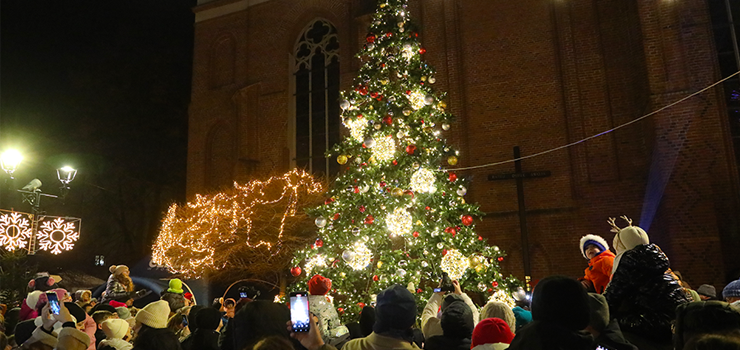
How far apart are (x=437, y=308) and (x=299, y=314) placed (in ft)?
11.0

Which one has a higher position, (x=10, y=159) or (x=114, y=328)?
(x=10, y=159)

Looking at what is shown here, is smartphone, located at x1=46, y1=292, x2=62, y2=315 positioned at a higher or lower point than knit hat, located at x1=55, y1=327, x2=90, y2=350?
higher

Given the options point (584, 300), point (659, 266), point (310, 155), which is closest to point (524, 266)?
point (310, 155)

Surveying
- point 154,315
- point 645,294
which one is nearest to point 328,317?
point 154,315

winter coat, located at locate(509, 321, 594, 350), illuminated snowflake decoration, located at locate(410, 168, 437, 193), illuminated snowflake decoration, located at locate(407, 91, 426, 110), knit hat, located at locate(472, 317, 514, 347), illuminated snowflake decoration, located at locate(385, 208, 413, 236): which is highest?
illuminated snowflake decoration, located at locate(407, 91, 426, 110)

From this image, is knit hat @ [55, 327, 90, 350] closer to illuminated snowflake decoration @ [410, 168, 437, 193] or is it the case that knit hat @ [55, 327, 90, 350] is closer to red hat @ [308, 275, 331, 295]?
red hat @ [308, 275, 331, 295]

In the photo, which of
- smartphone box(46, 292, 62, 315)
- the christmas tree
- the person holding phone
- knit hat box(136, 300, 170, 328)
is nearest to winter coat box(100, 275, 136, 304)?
the christmas tree

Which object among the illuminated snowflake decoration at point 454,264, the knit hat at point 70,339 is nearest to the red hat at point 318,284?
the knit hat at point 70,339

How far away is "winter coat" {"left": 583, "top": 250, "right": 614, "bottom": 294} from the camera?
5.53 m

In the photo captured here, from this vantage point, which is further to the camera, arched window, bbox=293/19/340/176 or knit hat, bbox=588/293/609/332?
arched window, bbox=293/19/340/176

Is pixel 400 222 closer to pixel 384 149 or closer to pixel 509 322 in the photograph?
pixel 384 149

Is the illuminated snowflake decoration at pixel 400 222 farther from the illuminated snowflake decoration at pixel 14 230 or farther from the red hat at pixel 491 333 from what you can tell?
the illuminated snowflake decoration at pixel 14 230

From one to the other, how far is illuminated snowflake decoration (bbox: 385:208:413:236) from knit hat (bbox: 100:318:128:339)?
15.6 feet

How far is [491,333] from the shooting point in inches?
129
